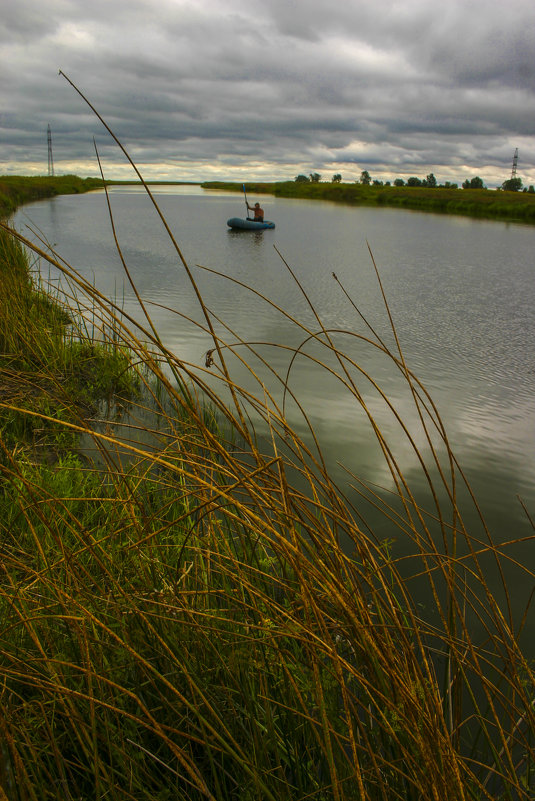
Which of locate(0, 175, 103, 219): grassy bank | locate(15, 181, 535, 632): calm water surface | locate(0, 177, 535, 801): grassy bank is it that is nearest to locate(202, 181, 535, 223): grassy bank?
locate(15, 181, 535, 632): calm water surface

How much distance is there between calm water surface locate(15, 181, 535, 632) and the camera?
508 centimetres

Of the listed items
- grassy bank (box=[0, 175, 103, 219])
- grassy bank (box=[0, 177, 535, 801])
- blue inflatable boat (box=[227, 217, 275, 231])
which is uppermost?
grassy bank (box=[0, 175, 103, 219])

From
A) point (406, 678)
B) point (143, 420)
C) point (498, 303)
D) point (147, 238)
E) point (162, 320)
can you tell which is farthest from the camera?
point (147, 238)

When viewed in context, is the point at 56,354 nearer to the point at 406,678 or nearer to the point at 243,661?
the point at 243,661

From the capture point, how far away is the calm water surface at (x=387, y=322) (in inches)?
200

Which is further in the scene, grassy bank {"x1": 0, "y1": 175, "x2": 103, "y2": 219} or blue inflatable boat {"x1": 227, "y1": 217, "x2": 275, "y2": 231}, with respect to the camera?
blue inflatable boat {"x1": 227, "y1": 217, "x2": 275, "y2": 231}

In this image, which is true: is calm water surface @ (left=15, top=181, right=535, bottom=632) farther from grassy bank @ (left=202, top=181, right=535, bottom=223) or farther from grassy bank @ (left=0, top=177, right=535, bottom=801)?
grassy bank @ (left=202, top=181, right=535, bottom=223)

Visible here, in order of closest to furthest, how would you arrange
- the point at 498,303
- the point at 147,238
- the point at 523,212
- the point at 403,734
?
the point at 403,734
the point at 498,303
the point at 147,238
the point at 523,212

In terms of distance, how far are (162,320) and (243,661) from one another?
8.36 m

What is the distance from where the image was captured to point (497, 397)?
22.5 ft

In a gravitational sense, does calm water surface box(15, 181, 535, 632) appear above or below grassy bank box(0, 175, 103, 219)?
below

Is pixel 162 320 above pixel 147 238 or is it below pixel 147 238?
below

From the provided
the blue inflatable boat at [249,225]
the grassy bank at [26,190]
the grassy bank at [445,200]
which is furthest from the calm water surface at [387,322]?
the grassy bank at [445,200]

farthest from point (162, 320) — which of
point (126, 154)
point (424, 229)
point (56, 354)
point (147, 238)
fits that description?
point (424, 229)
